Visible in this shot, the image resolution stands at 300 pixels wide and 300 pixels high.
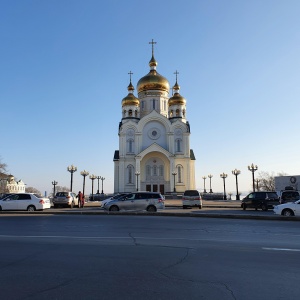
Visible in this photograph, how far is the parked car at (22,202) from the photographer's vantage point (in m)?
23.3

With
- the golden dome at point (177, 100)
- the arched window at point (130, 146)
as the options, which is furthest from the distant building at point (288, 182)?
the golden dome at point (177, 100)

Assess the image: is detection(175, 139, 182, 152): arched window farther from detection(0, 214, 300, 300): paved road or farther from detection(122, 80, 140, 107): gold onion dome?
detection(0, 214, 300, 300): paved road

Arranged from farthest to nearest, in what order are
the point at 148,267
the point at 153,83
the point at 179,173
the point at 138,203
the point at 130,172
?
the point at 153,83 < the point at 130,172 < the point at 179,173 < the point at 138,203 < the point at 148,267

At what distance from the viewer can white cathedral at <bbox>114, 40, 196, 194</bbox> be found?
57531mm

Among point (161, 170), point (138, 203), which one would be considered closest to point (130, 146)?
point (161, 170)

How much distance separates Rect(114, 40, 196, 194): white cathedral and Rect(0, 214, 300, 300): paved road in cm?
4570

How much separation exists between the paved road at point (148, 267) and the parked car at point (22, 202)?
1359 centimetres

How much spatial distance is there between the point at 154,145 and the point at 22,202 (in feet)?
118

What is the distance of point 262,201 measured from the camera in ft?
85.7

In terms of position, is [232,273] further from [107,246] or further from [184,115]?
[184,115]

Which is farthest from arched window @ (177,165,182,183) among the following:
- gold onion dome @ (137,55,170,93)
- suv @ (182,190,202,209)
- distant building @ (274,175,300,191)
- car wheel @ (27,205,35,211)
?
car wheel @ (27,205,35,211)

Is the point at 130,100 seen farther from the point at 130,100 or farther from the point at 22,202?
the point at 22,202

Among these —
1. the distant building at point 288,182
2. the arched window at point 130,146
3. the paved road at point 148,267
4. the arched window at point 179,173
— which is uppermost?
the arched window at point 130,146

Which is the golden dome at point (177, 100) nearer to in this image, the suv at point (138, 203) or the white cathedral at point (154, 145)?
the white cathedral at point (154, 145)
